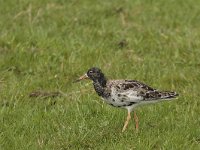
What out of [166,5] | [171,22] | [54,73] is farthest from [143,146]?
[166,5]

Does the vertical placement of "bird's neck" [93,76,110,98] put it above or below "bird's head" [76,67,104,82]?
below

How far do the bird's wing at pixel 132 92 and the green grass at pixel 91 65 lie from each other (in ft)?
1.60

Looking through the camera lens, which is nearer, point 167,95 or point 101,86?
point 167,95

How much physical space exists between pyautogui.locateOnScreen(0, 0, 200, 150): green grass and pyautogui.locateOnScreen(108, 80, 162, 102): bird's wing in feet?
1.60

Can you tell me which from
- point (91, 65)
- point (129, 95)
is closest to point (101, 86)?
point (129, 95)

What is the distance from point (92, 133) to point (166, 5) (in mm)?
6837

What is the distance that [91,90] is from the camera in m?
9.70

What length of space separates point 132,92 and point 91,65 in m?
3.07

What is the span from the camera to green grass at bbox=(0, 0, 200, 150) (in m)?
7.82

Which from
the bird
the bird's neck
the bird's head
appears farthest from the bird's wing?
the bird's head

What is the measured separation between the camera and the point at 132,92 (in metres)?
7.72

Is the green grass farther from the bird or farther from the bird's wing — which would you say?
the bird's wing

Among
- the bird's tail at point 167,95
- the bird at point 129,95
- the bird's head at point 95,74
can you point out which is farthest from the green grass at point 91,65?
the bird's head at point 95,74

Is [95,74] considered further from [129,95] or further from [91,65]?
[91,65]
